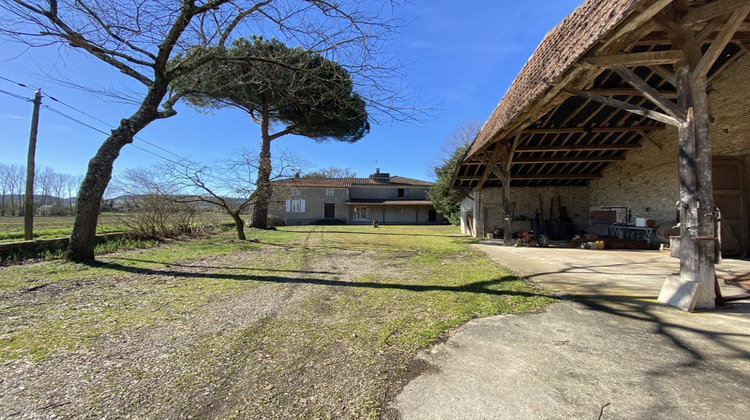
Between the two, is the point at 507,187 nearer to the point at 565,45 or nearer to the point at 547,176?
the point at 547,176

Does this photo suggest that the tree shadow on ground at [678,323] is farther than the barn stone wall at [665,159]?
No

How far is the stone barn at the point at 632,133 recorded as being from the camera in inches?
145

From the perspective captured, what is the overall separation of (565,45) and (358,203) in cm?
2681

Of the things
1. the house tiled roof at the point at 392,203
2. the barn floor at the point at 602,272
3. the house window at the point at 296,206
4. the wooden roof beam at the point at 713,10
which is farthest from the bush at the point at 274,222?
the wooden roof beam at the point at 713,10

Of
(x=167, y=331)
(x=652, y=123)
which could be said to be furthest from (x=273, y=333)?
(x=652, y=123)

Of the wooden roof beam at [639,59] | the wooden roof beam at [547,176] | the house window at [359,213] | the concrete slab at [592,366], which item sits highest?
the wooden roof beam at [639,59]

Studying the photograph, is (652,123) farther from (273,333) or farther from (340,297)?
(273,333)

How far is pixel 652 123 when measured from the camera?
10609 mm

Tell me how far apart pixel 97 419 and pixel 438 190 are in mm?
22300

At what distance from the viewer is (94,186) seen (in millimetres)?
6109

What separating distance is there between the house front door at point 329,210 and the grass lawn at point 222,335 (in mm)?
25584

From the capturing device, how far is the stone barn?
12.1ft

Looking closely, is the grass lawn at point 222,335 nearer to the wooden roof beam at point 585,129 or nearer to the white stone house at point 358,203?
the wooden roof beam at point 585,129

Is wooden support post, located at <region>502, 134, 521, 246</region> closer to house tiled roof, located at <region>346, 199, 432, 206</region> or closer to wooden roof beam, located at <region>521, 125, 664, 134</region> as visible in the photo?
wooden roof beam, located at <region>521, 125, 664, 134</region>
